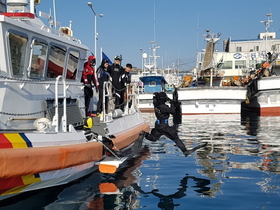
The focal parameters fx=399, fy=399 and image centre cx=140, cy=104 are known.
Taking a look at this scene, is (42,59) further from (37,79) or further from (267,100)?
(267,100)

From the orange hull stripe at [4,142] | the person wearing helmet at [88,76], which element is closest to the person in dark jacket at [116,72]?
the person wearing helmet at [88,76]

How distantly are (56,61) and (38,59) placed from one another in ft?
2.20

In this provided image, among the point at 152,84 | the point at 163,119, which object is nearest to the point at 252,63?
the point at 152,84

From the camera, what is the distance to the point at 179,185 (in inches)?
278

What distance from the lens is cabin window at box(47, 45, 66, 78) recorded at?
7219 millimetres

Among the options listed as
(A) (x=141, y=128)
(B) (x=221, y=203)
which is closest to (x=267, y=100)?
(A) (x=141, y=128)

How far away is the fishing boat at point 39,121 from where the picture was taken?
5562mm

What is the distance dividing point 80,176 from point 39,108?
1409mm

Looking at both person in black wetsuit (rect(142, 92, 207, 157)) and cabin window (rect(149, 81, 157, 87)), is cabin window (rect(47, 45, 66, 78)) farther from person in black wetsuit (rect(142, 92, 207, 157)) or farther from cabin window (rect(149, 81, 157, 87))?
cabin window (rect(149, 81, 157, 87))

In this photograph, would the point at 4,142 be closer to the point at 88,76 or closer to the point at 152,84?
the point at 88,76

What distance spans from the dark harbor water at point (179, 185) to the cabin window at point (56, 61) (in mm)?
2070

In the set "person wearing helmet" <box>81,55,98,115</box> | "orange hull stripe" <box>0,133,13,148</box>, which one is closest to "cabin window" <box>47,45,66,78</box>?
"person wearing helmet" <box>81,55,98,115</box>

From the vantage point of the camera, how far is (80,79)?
8773 mm

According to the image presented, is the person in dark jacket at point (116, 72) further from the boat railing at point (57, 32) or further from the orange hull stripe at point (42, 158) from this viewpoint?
the orange hull stripe at point (42, 158)
